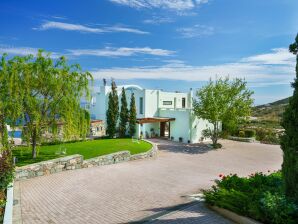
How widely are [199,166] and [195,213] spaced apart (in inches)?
414

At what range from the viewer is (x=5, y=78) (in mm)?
16562

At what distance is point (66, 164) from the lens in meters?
16.2

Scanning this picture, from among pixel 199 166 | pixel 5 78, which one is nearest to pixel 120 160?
pixel 199 166

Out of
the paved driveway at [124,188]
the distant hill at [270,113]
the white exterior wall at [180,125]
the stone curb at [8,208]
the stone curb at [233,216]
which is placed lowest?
the paved driveway at [124,188]

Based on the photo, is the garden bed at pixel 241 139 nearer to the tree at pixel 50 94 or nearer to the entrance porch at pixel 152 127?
the entrance porch at pixel 152 127

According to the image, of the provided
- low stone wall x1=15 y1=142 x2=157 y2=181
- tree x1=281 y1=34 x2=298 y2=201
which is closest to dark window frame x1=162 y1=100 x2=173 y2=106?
low stone wall x1=15 y1=142 x2=157 y2=181

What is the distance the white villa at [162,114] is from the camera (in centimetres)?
3148

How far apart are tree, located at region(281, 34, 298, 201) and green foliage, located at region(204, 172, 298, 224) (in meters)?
0.41

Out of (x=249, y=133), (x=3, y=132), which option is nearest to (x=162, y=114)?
(x=249, y=133)

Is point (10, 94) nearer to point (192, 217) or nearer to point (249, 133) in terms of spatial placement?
point (192, 217)

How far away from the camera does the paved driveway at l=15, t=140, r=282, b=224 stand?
9.49 m

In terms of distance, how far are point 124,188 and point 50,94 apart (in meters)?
8.96

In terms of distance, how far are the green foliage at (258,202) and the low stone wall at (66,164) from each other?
944 centimetres

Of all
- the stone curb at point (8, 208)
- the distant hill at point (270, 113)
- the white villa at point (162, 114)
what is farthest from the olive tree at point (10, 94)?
the distant hill at point (270, 113)
